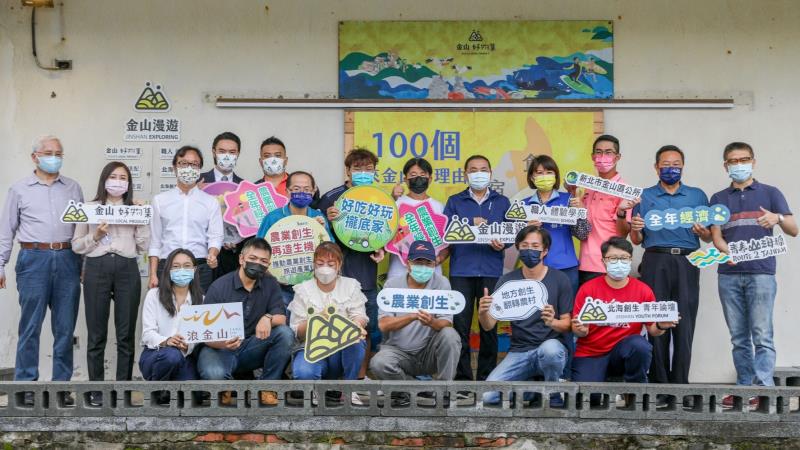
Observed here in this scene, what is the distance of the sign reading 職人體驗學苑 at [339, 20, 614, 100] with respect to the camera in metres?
8.00

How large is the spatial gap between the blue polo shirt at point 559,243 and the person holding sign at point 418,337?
86 cm

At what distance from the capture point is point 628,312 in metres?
6.09

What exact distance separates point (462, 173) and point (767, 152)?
102 inches

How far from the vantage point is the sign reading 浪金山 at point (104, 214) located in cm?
662

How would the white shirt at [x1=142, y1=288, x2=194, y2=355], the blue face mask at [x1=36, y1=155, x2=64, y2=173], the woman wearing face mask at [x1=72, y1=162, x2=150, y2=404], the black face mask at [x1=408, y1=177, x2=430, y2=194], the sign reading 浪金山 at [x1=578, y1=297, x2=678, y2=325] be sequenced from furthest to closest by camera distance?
the black face mask at [x1=408, y1=177, x2=430, y2=194] < the blue face mask at [x1=36, y1=155, x2=64, y2=173] < the woman wearing face mask at [x1=72, y1=162, x2=150, y2=404] < the white shirt at [x1=142, y1=288, x2=194, y2=355] < the sign reading 浪金山 at [x1=578, y1=297, x2=678, y2=325]

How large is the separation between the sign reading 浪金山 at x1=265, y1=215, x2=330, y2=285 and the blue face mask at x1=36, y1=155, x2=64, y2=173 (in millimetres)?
1633

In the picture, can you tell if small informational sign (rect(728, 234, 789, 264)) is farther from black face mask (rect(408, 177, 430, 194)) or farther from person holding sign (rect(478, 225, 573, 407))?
black face mask (rect(408, 177, 430, 194))

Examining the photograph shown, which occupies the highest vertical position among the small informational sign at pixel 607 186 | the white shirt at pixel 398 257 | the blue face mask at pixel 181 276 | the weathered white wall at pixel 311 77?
the weathered white wall at pixel 311 77

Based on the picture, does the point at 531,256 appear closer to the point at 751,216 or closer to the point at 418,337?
the point at 418,337

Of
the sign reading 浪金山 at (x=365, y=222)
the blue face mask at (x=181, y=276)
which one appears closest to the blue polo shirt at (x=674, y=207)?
the sign reading 浪金山 at (x=365, y=222)

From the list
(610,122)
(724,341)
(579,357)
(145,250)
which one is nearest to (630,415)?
(579,357)

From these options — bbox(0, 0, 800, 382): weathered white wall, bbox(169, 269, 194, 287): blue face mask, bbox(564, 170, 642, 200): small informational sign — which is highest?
bbox(0, 0, 800, 382): weathered white wall

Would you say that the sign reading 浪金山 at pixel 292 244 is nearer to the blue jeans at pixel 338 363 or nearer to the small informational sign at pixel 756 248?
the blue jeans at pixel 338 363

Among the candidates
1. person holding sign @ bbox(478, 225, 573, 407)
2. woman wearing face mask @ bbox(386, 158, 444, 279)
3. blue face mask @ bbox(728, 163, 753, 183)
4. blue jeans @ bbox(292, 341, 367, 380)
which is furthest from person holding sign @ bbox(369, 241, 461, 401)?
blue face mask @ bbox(728, 163, 753, 183)
